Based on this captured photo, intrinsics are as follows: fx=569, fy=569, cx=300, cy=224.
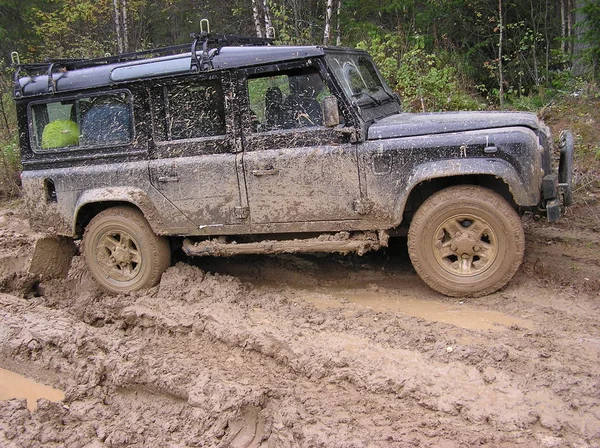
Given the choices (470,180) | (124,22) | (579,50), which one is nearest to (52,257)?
(470,180)

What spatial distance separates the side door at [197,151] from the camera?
5.14 metres

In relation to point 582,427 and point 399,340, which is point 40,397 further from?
point 582,427

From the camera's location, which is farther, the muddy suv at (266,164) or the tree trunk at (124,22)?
the tree trunk at (124,22)

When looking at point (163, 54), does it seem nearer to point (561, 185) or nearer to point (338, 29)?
point (561, 185)

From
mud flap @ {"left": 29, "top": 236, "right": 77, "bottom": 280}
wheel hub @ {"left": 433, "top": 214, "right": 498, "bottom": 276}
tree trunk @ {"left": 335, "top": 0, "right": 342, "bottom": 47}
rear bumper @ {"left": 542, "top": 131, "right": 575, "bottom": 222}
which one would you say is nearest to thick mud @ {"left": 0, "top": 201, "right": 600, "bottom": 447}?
wheel hub @ {"left": 433, "top": 214, "right": 498, "bottom": 276}

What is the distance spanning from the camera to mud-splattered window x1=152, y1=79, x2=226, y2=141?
203 inches

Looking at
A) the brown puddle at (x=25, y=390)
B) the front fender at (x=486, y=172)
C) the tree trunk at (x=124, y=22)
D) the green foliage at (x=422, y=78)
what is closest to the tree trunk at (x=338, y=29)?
the green foliage at (x=422, y=78)

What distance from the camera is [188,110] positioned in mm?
5273

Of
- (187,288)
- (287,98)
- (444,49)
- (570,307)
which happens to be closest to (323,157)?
(287,98)

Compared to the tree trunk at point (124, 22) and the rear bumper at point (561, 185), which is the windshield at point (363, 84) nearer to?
the rear bumper at point (561, 185)

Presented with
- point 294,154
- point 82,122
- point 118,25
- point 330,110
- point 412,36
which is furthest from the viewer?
point 118,25

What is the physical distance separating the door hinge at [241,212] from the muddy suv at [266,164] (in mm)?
14

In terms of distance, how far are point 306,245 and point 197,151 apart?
133 cm

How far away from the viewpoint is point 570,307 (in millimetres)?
4438
